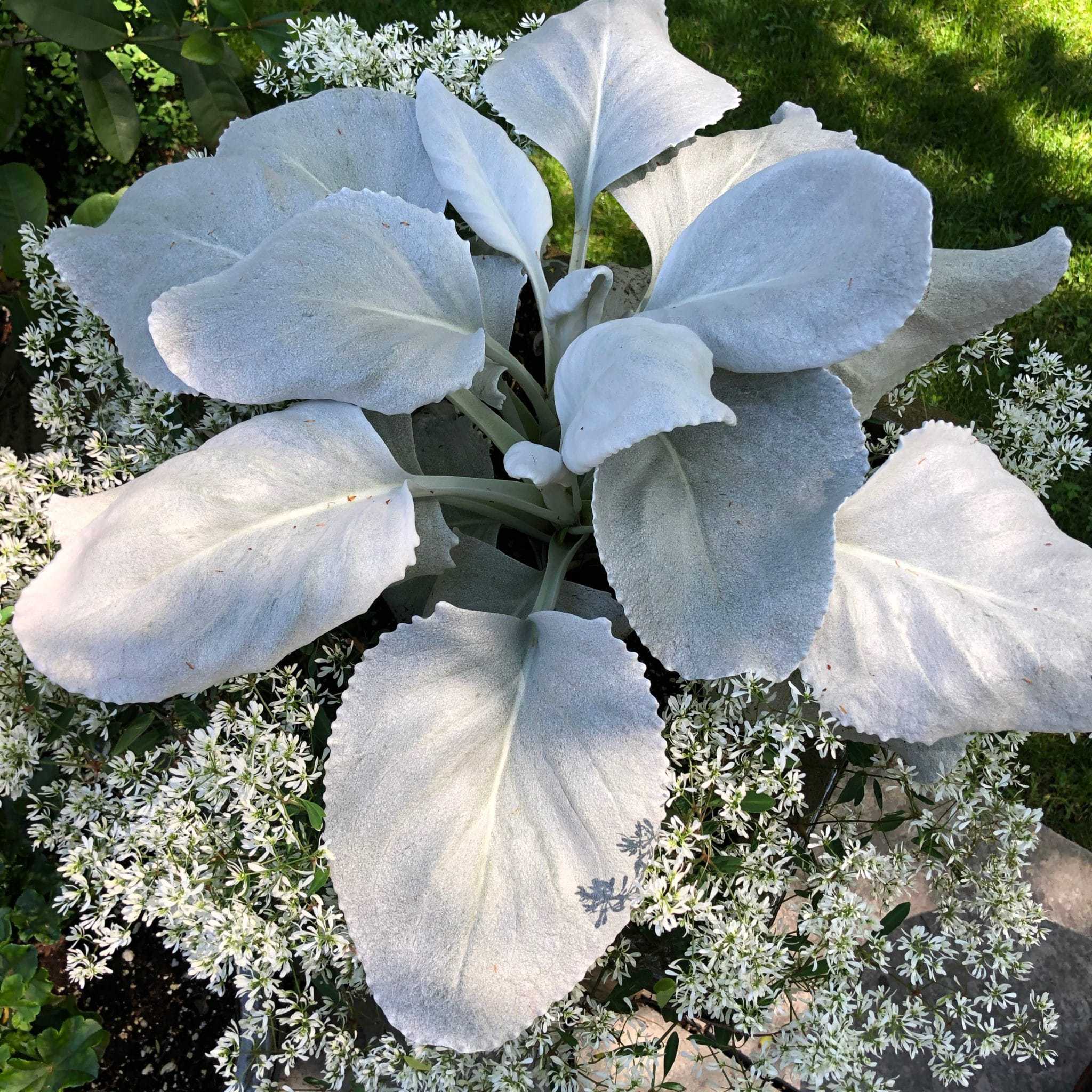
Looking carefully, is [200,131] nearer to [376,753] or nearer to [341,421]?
[341,421]

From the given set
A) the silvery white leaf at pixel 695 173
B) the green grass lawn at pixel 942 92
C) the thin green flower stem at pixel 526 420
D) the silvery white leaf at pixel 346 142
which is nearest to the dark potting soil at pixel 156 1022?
the thin green flower stem at pixel 526 420

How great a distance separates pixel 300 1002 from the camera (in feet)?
3.43

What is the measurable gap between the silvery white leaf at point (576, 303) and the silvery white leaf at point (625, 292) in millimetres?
55

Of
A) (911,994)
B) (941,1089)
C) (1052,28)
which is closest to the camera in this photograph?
(911,994)

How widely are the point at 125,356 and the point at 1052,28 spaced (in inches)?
114

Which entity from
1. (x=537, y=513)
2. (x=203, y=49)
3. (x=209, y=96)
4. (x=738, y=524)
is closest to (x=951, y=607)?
(x=738, y=524)

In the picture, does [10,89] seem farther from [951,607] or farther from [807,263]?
[951,607]

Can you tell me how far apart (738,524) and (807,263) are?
0.91ft

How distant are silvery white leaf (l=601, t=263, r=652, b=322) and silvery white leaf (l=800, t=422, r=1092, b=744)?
483 mm

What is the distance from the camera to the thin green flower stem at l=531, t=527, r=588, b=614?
1.15m

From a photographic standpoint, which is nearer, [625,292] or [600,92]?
[600,92]

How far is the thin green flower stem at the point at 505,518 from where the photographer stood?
1278 millimetres

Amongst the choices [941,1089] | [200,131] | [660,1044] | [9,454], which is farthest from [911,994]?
[200,131]

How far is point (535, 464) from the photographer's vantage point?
1050 mm
